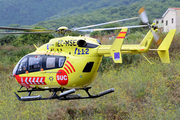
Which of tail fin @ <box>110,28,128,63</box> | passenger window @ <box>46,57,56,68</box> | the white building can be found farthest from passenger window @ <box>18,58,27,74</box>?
the white building

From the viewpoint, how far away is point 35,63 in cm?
775

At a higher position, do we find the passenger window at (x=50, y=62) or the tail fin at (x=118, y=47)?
the tail fin at (x=118, y=47)

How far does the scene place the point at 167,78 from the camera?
12.5 meters

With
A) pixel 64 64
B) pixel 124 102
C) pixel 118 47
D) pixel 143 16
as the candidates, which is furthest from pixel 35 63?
pixel 124 102

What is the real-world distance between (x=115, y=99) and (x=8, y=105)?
6.81m

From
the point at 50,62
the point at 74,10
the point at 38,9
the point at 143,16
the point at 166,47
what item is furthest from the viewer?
the point at 38,9

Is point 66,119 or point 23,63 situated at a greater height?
point 23,63

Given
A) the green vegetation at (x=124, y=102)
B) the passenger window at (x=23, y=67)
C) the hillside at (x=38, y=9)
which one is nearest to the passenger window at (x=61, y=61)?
the passenger window at (x=23, y=67)

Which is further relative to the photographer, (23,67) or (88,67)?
(23,67)

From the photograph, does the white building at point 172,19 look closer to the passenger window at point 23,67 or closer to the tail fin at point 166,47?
the tail fin at point 166,47

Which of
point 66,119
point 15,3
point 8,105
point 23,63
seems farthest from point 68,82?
point 15,3

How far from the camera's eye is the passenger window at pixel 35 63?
25.2ft

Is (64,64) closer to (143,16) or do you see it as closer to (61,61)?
(61,61)

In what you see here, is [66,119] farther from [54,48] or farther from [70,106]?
[54,48]
